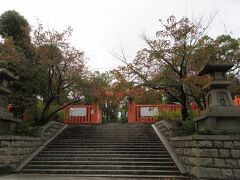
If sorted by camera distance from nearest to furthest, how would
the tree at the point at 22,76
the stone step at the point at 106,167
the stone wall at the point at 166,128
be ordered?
the stone step at the point at 106,167 < the stone wall at the point at 166,128 < the tree at the point at 22,76

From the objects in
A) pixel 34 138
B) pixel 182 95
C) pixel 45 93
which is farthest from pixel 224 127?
pixel 45 93

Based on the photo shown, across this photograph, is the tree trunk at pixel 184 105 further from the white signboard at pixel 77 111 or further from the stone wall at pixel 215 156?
the white signboard at pixel 77 111

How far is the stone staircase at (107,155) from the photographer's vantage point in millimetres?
9000

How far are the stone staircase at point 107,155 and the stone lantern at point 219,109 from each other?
2000mm

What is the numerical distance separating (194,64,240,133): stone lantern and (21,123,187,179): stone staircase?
200 centimetres

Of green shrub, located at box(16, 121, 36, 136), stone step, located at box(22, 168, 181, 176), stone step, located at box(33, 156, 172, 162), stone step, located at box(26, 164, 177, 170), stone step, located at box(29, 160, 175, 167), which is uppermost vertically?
green shrub, located at box(16, 121, 36, 136)

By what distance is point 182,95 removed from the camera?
37.1 feet

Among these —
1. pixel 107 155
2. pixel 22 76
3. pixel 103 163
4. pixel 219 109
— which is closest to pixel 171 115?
pixel 107 155

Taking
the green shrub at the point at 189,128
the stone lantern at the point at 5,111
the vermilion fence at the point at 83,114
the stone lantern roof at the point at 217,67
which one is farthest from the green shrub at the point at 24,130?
the stone lantern roof at the point at 217,67

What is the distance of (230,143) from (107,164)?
463 cm

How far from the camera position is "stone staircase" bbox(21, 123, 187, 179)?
Answer: 9.00m

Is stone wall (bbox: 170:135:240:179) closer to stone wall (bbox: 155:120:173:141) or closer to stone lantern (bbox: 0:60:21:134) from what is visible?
stone wall (bbox: 155:120:173:141)

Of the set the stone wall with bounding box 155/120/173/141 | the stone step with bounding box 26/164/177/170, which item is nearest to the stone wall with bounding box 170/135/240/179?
the stone step with bounding box 26/164/177/170

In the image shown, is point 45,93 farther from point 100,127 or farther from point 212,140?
point 212,140
